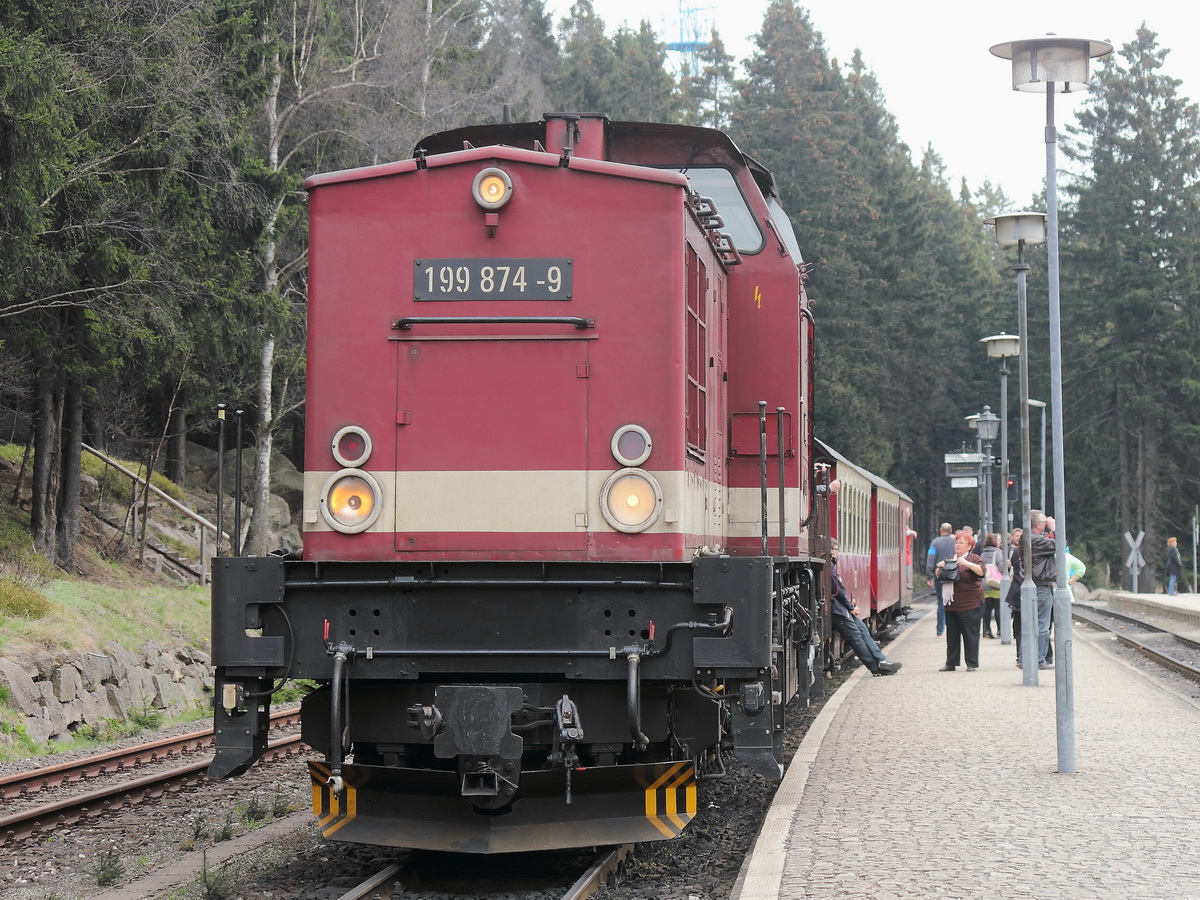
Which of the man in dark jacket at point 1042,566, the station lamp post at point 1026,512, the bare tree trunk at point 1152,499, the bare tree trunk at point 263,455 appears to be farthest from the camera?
the bare tree trunk at point 1152,499

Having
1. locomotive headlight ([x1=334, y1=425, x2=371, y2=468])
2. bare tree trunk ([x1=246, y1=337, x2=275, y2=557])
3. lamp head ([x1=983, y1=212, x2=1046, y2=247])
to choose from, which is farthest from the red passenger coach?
bare tree trunk ([x1=246, y1=337, x2=275, y2=557])

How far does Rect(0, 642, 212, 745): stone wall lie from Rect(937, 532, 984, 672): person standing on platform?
29.7 feet

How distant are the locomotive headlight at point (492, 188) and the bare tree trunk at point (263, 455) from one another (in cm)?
1698

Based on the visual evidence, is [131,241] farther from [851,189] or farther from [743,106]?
[743,106]

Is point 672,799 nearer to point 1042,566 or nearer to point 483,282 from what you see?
point 483,282

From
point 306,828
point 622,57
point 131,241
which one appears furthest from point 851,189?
point 306,828

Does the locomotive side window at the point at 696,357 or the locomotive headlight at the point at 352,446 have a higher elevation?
the locomotive side window at the point at 696,357

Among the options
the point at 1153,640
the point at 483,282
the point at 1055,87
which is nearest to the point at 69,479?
the point at 483,282

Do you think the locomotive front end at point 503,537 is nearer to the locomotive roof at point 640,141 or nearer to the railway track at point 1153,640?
the locomotive roof at point 640,141

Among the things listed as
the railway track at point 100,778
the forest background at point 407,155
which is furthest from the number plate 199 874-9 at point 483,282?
the forest background at point 407,155

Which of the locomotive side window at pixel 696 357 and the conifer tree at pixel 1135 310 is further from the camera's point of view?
the conifer tree at pixel 1135 310

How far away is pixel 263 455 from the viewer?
2450cm

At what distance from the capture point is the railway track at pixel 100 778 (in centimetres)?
823

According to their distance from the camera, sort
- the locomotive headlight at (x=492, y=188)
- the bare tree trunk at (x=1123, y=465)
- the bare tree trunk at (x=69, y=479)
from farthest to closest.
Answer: the bare tree trunk at (x=1123, y=465) → the bare tree trunk at (x=69, y=479) → the locomotive headlight at (x=492, y=188)
